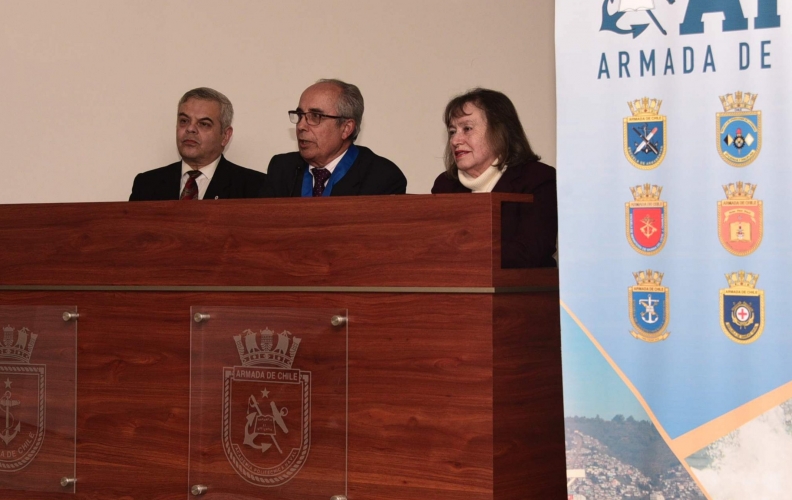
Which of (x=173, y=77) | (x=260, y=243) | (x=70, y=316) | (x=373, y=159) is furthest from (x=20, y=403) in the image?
(x=173, y=77)

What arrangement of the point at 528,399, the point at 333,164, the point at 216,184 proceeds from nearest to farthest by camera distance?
the point at 528,399 < the point at 333,164 < the point at 216,184

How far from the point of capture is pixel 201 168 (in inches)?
177

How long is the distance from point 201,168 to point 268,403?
1.87 m

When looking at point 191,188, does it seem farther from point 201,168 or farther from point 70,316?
point 70,316

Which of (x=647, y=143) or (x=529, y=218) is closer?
(x=647, y=143)

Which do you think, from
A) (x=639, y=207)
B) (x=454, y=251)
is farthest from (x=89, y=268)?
(x=639, y=207)

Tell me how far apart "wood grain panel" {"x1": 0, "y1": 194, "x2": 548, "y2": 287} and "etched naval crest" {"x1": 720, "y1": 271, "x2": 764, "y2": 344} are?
64 centimetres

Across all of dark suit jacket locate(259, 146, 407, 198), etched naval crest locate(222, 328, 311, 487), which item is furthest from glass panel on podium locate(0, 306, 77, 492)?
dark suit jacket locate(259, 146, 407, 198)

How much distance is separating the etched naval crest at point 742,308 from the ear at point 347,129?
6.47 ft

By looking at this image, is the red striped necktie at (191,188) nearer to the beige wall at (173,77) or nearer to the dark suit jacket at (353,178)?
the dark suit jacket at (353,178)

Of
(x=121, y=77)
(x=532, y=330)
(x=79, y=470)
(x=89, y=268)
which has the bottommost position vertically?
(x=79, y=470)

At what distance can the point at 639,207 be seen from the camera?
2312 millimetres

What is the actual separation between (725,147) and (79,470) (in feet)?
6.95

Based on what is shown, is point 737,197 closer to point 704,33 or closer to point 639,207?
point 639,207
